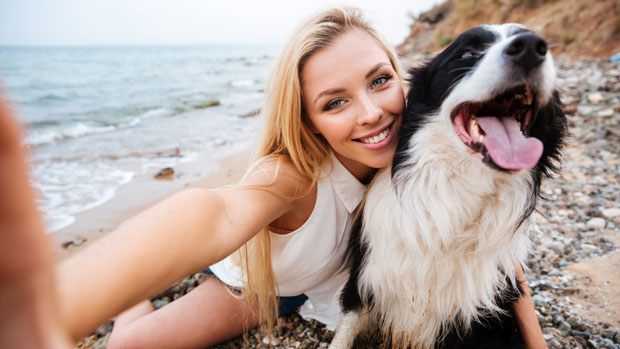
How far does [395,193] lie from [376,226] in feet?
0.67

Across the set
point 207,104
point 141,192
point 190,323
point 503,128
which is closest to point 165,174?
point 141,192

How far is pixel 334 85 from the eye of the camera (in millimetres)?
1718

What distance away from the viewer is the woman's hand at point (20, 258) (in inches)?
11.2

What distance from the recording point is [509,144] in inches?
53.7

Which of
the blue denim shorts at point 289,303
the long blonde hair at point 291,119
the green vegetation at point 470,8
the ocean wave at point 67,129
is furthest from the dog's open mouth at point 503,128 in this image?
the green vegetation at point 470,8

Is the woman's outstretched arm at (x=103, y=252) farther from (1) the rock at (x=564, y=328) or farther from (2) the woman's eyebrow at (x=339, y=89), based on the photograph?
(1) the rock at (x=564, y=328)

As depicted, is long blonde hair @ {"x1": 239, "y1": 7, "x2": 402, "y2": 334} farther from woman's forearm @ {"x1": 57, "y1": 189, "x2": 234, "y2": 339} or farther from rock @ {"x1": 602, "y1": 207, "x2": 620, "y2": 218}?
rock @ {"x1": 602, "y1": 207, "x2": 620, "y2": 218}

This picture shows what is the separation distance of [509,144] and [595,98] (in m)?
5.63

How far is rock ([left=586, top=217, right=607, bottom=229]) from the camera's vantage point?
2996mm

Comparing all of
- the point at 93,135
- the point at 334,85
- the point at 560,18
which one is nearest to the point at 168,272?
the point at 334,85

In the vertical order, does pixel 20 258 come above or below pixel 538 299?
above

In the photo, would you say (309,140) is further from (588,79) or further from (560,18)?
(560,18)

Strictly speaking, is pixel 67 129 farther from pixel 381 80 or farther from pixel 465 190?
pixel 465 190

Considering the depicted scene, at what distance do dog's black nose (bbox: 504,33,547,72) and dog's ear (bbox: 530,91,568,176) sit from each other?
0.25 metres
